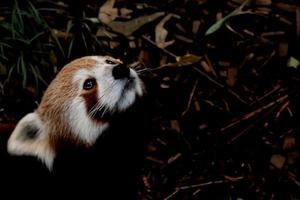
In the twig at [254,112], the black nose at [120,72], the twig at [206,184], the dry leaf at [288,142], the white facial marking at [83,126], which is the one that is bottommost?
the twig at [206,184]

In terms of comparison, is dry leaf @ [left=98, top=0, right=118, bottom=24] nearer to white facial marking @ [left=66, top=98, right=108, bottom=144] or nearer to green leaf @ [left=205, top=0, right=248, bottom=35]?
green leaf @ [left=205, top=0, right=248, bottom=35]

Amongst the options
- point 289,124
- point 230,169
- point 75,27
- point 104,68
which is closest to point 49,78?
point 75,27

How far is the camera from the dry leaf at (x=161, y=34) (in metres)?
4.32

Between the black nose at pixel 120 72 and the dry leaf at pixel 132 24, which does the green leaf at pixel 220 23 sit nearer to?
the dry leaf at pixel 132 24

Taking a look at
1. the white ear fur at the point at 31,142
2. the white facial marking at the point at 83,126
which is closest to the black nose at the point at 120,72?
the white facial marking at the point at 83,126

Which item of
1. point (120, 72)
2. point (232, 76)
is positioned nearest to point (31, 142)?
point (120, 72)

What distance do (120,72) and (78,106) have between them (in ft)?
1.18

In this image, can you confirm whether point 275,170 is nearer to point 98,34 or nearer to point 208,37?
point 208,37

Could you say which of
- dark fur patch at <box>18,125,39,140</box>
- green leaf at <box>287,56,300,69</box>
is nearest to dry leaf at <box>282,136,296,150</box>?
green leaf at <box>287,56,300,69</box>

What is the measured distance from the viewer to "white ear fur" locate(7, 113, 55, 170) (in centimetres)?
362

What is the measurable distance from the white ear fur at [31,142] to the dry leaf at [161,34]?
114cm

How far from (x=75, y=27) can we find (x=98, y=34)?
0.20 meters

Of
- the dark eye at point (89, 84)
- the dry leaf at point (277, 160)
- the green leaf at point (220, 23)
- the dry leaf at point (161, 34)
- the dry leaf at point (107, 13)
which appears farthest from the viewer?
the dry leaf at point (107, 13)

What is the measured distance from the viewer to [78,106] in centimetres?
365
